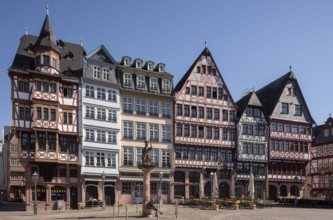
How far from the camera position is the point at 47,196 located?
39.9 meters

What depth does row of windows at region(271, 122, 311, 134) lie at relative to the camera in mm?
54422

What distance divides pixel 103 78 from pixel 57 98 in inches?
258

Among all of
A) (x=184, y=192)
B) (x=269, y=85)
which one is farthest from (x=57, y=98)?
(x=269, y=85)

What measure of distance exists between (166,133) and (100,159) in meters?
9.13

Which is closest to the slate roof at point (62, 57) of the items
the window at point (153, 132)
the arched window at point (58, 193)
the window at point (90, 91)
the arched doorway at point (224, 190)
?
the window at point (90, 91)

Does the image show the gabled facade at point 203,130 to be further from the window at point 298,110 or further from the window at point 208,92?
the window at point 298,110

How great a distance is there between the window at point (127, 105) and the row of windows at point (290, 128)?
67.7 feet

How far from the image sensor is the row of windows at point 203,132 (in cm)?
4866

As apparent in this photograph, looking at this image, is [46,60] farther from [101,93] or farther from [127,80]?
[127,80]

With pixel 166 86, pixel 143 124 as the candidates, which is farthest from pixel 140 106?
pixel 166 86

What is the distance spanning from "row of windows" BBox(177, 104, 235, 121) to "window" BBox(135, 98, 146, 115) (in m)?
4.42

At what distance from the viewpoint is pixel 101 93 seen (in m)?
44.5

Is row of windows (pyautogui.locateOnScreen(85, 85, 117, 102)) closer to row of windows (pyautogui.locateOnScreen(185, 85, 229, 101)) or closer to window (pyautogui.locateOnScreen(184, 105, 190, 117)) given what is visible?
window (pyautogui.locateOnScreen(184, 105, 190, 117))

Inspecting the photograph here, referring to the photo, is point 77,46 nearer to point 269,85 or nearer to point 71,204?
point 71,204
